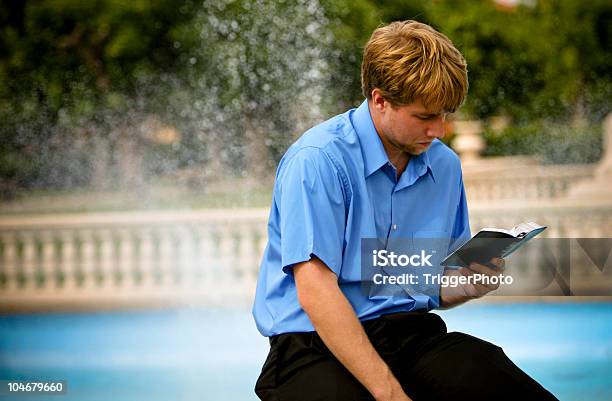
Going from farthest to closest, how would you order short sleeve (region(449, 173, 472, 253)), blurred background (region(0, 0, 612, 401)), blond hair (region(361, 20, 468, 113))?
blurred background (region(0, 0, 612, 401))
short sleeve (region(449, 173, 472, 253))
blond hair (region(361, 20, 468, 113))

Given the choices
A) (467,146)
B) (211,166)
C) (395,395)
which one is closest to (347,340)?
(395,395)

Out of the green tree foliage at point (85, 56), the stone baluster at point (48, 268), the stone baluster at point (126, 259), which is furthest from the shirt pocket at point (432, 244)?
the green tree foliage at point (85, 56)

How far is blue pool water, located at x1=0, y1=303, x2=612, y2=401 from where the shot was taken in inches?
196

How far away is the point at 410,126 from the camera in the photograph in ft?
6.54

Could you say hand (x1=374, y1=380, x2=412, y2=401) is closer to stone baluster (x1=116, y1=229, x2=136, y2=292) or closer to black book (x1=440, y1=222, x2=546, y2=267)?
black book (x1=440, y1=222, x2=546, y2=267)

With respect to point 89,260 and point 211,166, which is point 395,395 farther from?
point 211,166

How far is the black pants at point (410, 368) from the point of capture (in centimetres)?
196

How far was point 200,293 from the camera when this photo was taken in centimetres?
666

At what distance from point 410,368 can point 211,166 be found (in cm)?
1188

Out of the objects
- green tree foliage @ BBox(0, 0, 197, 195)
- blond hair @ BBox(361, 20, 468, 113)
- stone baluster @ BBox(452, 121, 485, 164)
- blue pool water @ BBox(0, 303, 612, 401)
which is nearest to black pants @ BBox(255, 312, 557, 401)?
blond hair @ BBox(361, 20, 468, 113)

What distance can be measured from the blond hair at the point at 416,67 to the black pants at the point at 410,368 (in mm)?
458

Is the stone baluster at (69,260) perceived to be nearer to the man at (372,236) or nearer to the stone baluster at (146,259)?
the stone baluster at (146,259)

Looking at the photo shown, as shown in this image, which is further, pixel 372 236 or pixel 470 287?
pixel 470 287

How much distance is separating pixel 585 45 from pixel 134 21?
9.94m
